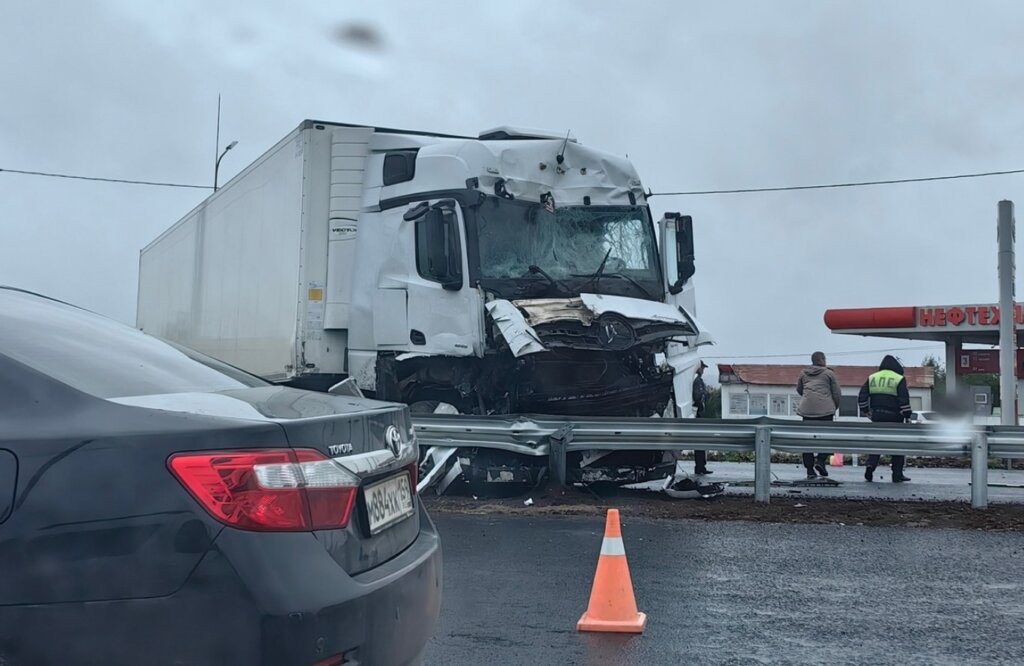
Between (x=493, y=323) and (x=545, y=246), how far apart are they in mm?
1148

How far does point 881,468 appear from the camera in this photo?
1584 centimetres

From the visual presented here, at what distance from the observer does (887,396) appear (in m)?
13.2

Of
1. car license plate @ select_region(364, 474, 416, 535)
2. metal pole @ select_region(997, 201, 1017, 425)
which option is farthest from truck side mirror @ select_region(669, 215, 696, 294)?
car license plate @ select_region(364, 474, 416, 535)

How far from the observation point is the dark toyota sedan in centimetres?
268

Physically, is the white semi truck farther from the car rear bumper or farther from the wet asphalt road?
the car rear bumper

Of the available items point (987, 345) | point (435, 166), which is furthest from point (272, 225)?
point (987, 345)

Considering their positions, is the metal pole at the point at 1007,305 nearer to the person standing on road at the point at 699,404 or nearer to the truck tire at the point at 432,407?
the person standing on road at the point at 699,404

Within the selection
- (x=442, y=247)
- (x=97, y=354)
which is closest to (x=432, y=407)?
(x=442, y=247)

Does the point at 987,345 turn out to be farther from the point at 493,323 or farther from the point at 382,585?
the point at 382,585

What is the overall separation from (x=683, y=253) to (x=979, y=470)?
149 inches

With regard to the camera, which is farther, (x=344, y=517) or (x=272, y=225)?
(x=272, y=225)

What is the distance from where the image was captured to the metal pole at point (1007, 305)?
47.5 ft

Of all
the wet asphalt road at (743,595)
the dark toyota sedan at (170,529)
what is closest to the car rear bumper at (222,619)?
the dark toyota sedan at (170,529)

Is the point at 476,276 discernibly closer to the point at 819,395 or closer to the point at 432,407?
the point at 432,407
